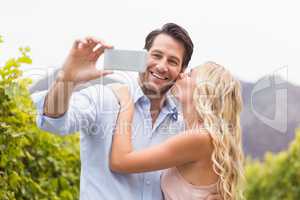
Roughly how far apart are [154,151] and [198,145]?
0.23m

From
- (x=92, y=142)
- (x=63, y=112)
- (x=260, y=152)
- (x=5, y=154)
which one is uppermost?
(x=63, y=112)

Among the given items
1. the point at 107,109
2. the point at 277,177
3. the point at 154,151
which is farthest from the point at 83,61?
the point at 277,177

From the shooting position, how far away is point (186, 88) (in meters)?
3.37

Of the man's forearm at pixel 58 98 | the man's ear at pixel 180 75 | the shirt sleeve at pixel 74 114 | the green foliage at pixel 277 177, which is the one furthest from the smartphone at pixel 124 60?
the green foliage at pixel 277 177

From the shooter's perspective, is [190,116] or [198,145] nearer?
[198,145]

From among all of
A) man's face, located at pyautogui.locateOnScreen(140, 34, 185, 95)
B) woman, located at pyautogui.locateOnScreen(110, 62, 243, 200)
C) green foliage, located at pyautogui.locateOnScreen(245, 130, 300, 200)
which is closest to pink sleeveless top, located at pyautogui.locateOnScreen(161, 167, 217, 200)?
woman, located at pyautogui.locateOnScreen(110, 62, 243, 200)

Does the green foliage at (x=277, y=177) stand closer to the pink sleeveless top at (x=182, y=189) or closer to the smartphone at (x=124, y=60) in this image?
the pink sleeveless top at (x=182, y=189)

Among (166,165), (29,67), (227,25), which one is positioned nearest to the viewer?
(166,165)

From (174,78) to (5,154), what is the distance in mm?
1083

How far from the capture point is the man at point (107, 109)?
2861 mm

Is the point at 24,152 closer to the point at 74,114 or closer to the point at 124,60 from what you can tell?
the point at 74,114

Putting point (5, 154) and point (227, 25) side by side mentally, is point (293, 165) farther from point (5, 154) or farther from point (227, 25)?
point (5, 154)

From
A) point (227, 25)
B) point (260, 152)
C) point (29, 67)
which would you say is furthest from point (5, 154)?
point (260, 152)

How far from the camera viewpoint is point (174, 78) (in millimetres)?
3553
